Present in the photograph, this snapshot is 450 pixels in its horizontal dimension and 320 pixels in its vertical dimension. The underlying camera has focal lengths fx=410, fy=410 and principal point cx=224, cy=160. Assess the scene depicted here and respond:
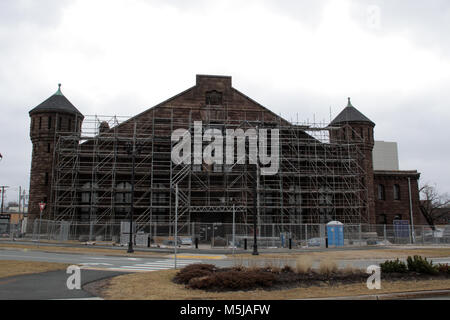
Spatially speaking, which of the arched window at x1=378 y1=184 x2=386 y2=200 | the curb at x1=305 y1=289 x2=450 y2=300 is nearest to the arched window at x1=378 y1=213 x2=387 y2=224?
the arched window at x1=378 y1=184 x2=386 y2=200

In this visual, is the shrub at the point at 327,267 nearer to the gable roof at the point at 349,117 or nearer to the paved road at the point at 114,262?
the paved road at the point at 114,262

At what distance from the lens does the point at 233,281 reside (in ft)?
38.4

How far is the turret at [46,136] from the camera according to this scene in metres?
40.7

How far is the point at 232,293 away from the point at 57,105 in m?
37.5

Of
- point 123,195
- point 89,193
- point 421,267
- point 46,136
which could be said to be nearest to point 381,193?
point 123,195

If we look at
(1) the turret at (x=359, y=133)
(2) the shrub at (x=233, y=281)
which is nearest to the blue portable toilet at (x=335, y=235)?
(1) the turret at (x=359, y=133)

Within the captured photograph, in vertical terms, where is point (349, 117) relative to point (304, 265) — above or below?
above

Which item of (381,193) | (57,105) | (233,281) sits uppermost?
(57,105)

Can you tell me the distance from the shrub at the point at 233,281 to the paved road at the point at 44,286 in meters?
3.03

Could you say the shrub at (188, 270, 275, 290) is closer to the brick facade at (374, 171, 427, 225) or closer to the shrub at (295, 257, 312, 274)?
the shrub at (295, 257, 312, 274)

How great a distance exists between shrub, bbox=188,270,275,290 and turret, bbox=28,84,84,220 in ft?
106

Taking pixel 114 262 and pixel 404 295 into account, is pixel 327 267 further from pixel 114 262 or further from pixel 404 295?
pixel 114 262

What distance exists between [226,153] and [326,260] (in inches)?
1058
